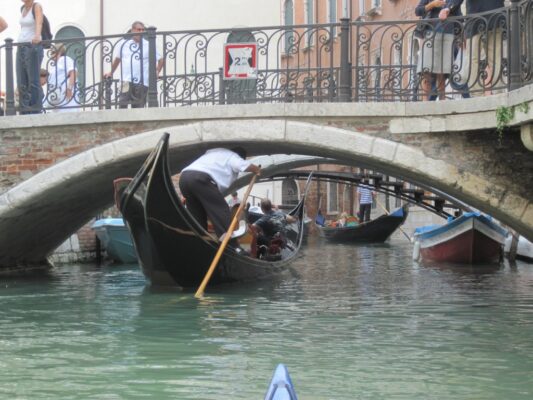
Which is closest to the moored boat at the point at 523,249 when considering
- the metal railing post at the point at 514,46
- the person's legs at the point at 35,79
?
the metal railing post at the point at 514,46

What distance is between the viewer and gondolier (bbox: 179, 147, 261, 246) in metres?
7.27

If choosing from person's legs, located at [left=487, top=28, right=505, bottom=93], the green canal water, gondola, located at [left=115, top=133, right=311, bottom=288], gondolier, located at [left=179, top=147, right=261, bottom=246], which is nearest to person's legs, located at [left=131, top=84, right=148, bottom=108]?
gondolier, located at [left=179, top=147, right=261, bottom=246]

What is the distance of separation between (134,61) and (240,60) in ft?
3.82

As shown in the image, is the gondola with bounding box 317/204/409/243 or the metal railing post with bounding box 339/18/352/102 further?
the gondola with bounding box 317/204/409/243

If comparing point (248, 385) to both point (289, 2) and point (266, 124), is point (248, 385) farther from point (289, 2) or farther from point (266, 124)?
point (289, 2)

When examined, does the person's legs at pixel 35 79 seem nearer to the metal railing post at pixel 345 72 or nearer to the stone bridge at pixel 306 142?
the stone bridge at pixel 306 142

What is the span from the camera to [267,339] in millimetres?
5156

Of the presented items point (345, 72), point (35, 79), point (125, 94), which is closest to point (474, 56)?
point (345, 72)

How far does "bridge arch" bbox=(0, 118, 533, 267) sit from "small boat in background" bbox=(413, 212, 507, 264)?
267cm

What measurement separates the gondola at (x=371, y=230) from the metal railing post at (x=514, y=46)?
10.6 meters

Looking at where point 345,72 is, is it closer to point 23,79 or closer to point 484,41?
point 484,41

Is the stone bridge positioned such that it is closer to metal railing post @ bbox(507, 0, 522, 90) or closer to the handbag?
metal railing post @ bbox(507, 0, 522, 90)

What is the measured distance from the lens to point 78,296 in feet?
24.3

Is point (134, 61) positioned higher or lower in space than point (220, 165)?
higher
